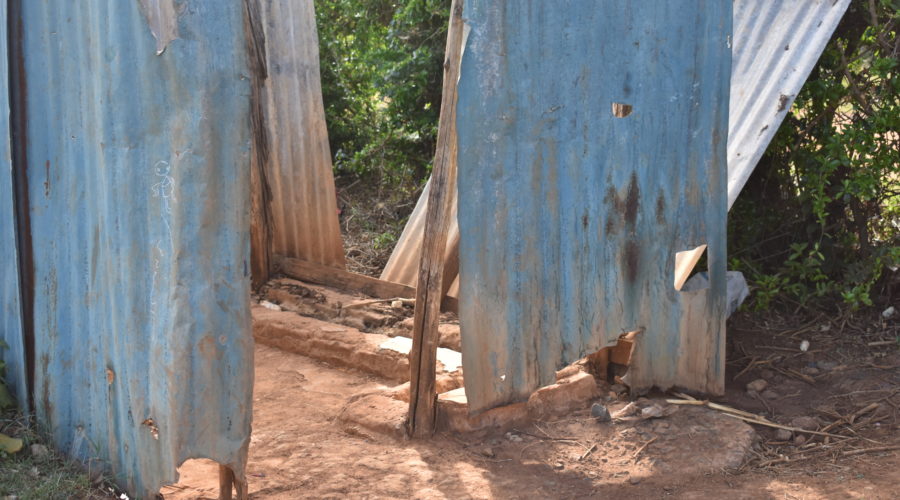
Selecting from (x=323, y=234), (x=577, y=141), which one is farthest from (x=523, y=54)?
(x=323, y=234)

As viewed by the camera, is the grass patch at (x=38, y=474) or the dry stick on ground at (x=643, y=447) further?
the dry stick on ground at (x=643, y=447)

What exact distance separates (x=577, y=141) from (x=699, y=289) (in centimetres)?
101

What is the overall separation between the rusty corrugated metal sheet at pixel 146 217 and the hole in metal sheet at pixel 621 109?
174cm

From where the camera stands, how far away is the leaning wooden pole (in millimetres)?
3715

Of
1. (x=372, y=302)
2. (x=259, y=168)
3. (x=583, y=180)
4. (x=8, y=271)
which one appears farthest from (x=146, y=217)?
(x=259, y=168)

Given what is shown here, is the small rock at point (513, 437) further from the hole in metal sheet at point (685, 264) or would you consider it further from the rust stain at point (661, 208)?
the rust stain at point (661, 208)

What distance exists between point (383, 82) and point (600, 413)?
466cm

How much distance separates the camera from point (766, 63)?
4.92m

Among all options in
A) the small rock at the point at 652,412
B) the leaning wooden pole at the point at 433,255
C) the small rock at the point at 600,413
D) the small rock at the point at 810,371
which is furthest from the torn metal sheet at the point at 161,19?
the small rock at the point at 810,371

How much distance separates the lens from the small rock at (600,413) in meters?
4.21

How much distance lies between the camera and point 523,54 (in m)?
3.75

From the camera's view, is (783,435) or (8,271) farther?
(783,435)

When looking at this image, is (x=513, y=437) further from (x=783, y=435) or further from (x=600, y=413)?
(x=783, y=435)

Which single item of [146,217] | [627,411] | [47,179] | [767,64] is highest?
[767,64]
